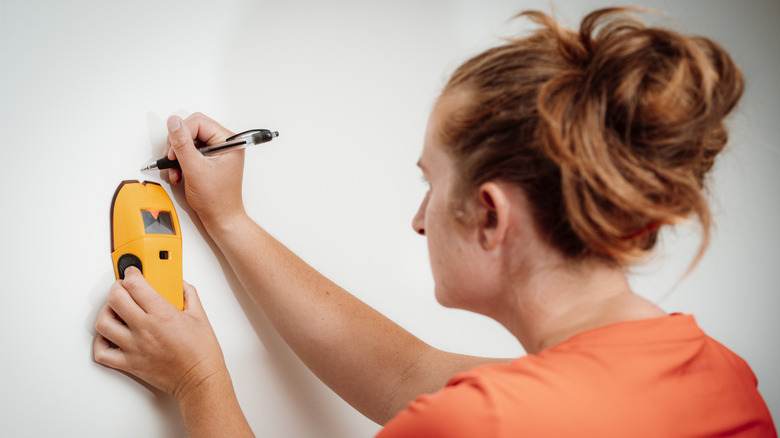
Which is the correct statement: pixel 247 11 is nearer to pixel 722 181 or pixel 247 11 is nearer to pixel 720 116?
pixel 720 116

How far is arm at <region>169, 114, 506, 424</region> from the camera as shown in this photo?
2.77 ft

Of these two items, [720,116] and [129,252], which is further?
[129,252]

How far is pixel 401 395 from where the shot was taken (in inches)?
37.2

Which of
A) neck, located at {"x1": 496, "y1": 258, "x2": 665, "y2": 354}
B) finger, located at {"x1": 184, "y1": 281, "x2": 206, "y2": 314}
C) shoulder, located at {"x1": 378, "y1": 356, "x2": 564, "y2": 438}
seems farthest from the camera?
finger, located at {"x1": 184, "y1": 281, "x2": 206, "y2": 314}

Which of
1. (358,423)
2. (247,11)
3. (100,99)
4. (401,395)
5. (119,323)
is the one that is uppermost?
(247,11)

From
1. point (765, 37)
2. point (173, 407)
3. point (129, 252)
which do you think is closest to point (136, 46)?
point (129, 252)

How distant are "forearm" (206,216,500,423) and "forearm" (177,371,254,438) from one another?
154 millimetres

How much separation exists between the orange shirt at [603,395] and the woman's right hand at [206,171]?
38 cm

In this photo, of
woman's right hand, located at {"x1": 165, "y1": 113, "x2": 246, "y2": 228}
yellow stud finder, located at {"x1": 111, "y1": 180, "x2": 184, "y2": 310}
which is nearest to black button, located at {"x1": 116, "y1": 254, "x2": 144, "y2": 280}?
yellow stud finder, located at {"x1": 111, "y1": 180, "x2": 184, "y2": 310}

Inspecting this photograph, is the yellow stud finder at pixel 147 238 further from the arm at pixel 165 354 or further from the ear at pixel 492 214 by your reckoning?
the ear at pixel 492 214

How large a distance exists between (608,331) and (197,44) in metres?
→ 0.64

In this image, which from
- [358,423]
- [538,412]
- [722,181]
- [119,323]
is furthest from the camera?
[722,181]

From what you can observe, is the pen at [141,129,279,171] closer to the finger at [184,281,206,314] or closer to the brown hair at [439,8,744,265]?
the finger at [184,281,206,314]

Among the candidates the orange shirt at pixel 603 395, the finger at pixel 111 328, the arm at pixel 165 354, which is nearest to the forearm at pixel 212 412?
the arm at pixel 165 354
